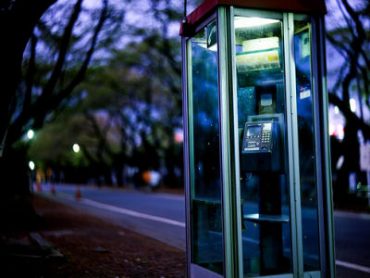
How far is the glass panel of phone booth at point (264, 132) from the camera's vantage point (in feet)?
20.2

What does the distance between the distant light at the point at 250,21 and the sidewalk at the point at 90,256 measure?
391cm

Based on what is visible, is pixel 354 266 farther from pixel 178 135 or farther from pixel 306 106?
pixel 178 135

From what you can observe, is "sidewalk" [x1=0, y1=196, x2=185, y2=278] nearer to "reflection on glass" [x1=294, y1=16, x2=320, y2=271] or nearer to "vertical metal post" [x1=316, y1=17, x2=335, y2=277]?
"reflection on glass" [x1=294, y1=16, x2=320, y2=271]

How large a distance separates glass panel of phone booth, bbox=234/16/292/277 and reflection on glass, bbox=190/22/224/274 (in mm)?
337

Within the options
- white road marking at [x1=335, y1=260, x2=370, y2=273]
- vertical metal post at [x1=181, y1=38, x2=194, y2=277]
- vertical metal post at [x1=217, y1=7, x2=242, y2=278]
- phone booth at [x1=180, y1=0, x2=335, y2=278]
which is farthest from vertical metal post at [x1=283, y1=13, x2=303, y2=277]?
white road marking at [x1=335, y1=260, x2=370, y2=273]

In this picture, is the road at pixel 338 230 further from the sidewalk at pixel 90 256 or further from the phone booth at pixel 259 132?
the phone booth at pixel 259 132

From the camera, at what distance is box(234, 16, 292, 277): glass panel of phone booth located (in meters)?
6.16

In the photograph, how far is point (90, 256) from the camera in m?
9.91

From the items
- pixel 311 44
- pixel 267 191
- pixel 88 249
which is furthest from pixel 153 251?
pixel 311 44

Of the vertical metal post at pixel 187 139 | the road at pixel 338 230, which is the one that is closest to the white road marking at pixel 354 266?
the road at pixel 338 230

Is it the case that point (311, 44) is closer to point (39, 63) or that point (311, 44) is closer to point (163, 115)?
point (39, 63)

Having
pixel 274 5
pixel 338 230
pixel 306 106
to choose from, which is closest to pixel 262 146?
pixel 306 106

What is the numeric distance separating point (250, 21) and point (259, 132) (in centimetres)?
130

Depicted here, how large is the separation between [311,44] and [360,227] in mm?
9480
